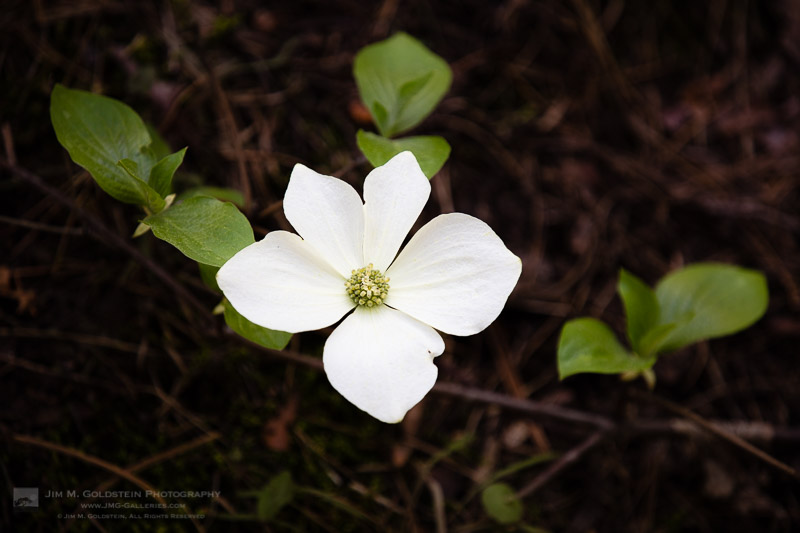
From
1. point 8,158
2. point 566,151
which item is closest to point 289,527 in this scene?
point 8,158

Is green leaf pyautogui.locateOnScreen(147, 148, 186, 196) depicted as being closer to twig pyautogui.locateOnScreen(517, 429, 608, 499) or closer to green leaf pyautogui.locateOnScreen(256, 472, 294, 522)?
green leaf pyautogui.locateOnScreen(256, 472, 294, 522)

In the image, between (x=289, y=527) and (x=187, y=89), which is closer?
(x=289, y=527)

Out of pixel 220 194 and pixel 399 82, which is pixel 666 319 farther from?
pixel 220 194

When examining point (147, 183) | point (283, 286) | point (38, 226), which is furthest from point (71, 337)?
point (283, 286)

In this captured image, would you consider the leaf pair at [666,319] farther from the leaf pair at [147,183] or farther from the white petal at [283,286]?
the leaf pair at [147,183]

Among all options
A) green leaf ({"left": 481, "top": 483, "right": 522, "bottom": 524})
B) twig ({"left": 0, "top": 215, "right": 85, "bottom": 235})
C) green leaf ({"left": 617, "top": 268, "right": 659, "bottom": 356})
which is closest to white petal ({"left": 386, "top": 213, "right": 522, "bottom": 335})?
green leaf ({"left": 617, "top": 268, "right": 659, "bottom": 356})

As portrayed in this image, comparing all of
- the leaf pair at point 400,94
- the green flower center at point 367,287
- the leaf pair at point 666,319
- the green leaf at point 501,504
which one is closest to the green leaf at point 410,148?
the leaf pair at point 400,94

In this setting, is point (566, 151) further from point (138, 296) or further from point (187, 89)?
point (138, 296)
